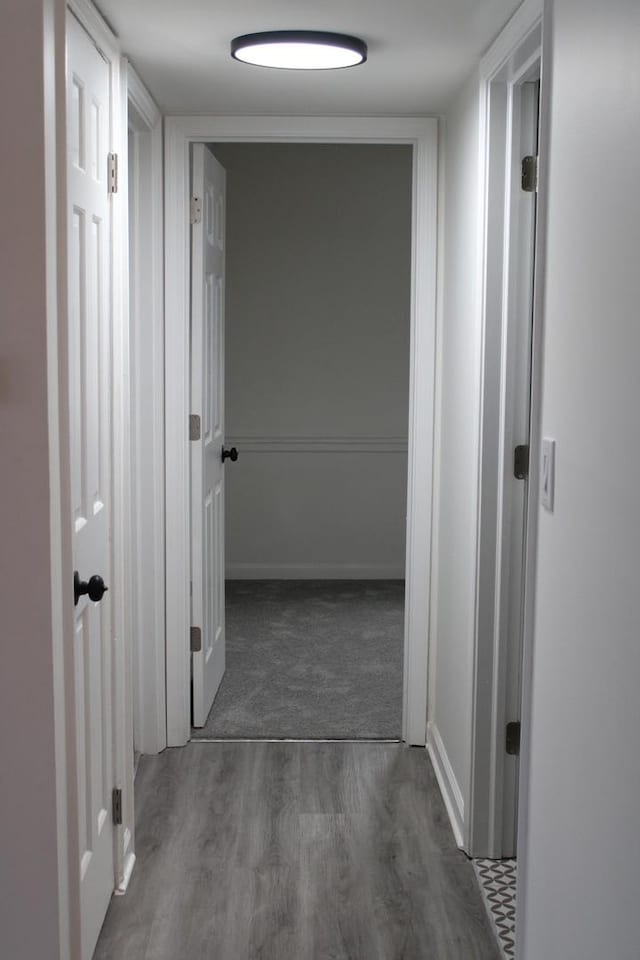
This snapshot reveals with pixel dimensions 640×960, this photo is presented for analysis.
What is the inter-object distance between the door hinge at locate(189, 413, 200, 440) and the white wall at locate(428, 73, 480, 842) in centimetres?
84

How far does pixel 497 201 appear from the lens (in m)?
2.83

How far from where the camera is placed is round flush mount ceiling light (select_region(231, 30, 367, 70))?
268 cm

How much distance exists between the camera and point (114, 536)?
2695 millimetres

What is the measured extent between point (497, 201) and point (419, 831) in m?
→ 1.81

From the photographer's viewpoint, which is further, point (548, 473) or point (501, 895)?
point (501, 895)

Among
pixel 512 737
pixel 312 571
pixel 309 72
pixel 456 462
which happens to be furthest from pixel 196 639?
pixel 312 571

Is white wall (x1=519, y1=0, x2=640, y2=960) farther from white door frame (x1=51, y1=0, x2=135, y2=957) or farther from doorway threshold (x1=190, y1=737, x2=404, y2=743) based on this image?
doorway threshold (x1=190, y1=737, x2=404, y2=743)

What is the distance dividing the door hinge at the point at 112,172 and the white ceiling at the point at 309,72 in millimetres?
310

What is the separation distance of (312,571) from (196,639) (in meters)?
2.30

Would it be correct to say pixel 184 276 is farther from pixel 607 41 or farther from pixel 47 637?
pixel 607 41

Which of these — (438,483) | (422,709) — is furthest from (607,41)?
(422,709)

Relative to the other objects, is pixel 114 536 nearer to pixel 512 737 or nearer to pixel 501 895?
pixel 512 737

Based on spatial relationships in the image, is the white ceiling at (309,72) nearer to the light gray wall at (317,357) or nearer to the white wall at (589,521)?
the white wall at (589,521)

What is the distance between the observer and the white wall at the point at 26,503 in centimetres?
177
